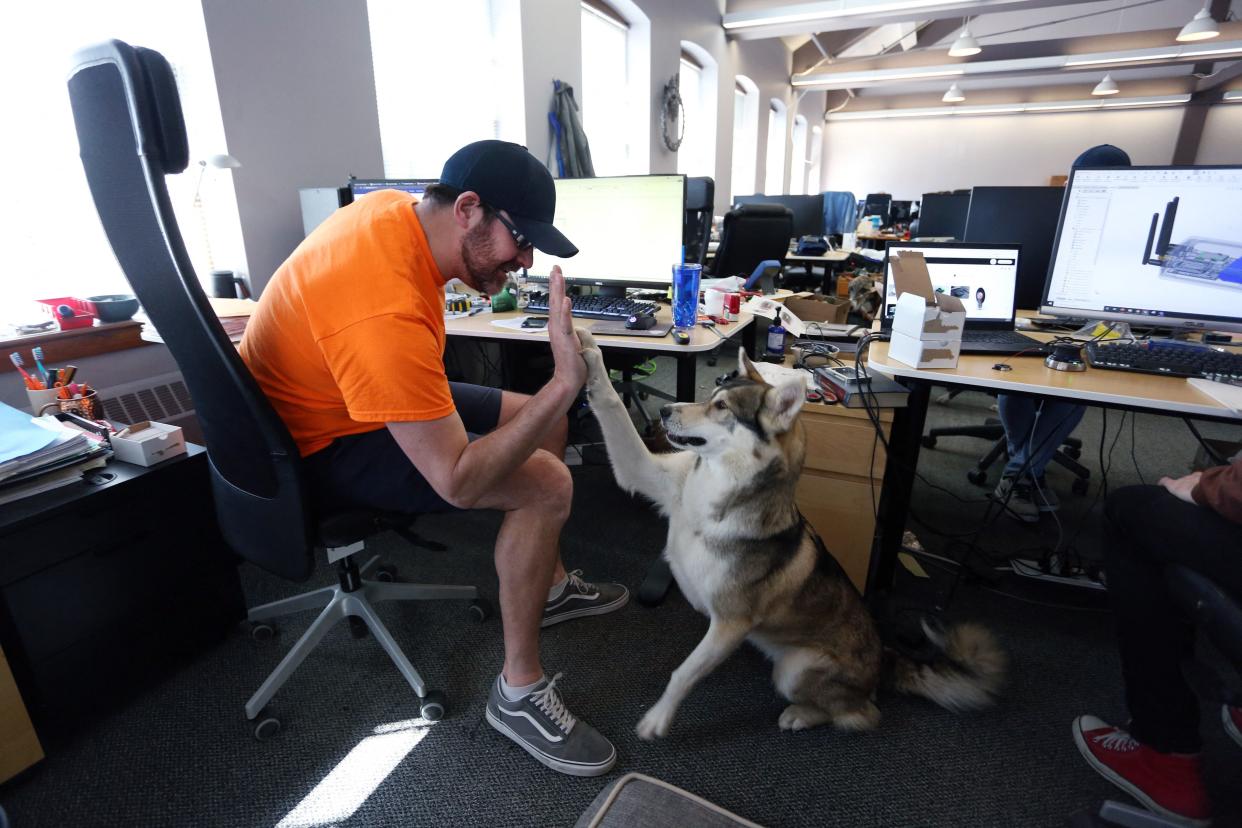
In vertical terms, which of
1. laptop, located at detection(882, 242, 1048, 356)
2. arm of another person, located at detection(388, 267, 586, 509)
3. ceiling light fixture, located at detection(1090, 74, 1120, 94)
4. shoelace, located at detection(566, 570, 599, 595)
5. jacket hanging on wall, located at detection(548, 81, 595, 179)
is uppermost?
ceiling light fixture, located at detection(1090, 74, 1120, 94)

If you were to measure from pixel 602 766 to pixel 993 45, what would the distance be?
13334 mm

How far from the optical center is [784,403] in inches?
50.7

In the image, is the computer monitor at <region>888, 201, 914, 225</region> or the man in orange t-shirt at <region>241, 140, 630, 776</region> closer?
the man in orange t-shirt at <region>241, 140, 630, 776</region>

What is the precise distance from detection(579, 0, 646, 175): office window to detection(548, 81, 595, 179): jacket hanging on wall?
0.72m

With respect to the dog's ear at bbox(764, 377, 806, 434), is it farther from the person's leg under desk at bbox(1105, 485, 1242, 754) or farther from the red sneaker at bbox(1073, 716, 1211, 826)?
the red sneaker at bbox(1073, 716, 1211, 826)

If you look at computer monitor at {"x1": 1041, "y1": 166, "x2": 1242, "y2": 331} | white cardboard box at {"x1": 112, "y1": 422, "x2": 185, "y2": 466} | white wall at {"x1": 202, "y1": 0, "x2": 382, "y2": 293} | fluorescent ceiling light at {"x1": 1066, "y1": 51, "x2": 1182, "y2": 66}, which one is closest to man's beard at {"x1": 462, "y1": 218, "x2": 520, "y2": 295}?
white cardboard box at {"x1": 112, "y1": 422, "x2": 185, "y2": 466}

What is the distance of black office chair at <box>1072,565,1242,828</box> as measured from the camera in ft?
A: 3.18

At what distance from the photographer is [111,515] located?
1429 mm

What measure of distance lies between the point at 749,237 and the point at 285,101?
9.47ft

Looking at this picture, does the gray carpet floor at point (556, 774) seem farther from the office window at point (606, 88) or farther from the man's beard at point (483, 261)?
the office window at point (606, 88)

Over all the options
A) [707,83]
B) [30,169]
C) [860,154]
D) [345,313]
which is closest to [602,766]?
[345,313]

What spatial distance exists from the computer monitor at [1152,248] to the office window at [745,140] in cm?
816

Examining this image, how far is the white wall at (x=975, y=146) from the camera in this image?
1287cm

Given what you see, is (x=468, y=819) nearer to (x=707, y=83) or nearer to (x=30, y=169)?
(x=30, y=169)
